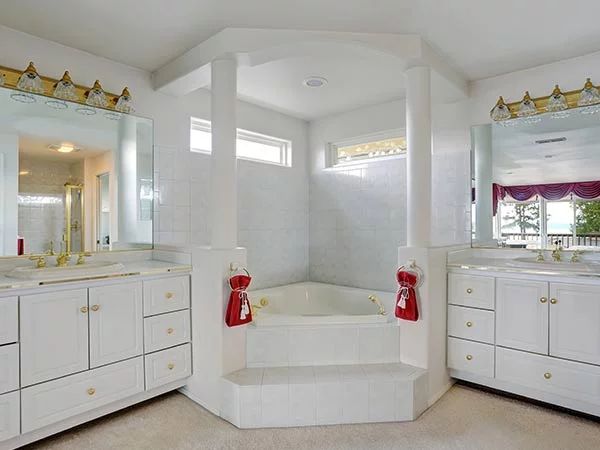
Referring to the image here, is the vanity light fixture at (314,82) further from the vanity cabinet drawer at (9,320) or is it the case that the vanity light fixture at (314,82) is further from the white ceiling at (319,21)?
the vanity cabinet drawer at (9,320)

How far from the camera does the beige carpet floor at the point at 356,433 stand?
1.95 meters

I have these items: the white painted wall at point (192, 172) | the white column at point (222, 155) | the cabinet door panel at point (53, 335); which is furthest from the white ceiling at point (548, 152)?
the cabinet door panel at point (53, 335)

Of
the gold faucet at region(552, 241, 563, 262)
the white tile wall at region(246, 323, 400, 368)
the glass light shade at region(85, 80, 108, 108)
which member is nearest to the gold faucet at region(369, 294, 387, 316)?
the white tile wall at region(246, 323, 400, 368)

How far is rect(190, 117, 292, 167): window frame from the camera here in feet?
11.0

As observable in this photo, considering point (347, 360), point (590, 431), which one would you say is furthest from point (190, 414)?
point (590, 431)

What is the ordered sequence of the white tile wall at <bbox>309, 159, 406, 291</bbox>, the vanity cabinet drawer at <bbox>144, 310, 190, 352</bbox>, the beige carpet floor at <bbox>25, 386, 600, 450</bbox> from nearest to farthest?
1. the beige carpet floor at <bbox>25, 386, 600, 450</bbox>
2. the vanity cabinet drawer at <bbox>144, 310, 190, 352</bbox>
3. the white tile wall at <bbox>309, 159, 406, 291</bbox>

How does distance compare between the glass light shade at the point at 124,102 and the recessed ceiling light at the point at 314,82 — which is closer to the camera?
the glass light shade at the point at 124,102

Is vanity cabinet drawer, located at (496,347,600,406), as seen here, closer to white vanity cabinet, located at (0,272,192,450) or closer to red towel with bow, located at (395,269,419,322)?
red towel with bow, located at (395,269,419,322)

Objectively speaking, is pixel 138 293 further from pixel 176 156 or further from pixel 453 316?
pixel 453 316

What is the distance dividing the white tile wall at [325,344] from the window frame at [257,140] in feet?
5.48

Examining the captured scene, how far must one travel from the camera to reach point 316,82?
10.2ft

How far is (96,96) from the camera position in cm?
262

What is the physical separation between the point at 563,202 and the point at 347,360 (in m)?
1.99

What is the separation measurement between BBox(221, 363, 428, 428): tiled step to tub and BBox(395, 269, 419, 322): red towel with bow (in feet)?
1.19
